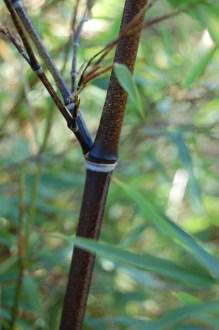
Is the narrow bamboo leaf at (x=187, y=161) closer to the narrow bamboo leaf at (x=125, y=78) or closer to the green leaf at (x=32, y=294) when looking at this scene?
the green leaf at (x=32, y=294)

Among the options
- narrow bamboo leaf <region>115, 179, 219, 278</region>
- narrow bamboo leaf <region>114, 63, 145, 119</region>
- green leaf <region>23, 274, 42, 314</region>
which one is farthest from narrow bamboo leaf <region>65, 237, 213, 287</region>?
green leaf <region>23, 274, 42, 314</region>

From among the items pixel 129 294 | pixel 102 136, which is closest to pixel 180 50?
pixel 129 294

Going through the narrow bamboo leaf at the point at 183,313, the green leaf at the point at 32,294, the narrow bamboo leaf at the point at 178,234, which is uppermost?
the narrow bamboo leaf at the point at 178,234

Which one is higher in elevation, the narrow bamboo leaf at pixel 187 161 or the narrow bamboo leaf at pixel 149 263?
the narrow bamboo leaf at pixel 149 263

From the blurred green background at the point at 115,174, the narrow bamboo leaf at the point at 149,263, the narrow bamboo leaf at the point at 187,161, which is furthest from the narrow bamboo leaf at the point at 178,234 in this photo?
the narrow bamboo leaf at the point at 187,161

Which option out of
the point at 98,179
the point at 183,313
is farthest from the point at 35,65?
the point at 183,313

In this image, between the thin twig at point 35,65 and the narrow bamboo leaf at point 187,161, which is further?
the narrow bamboo leaf at point 187,161
